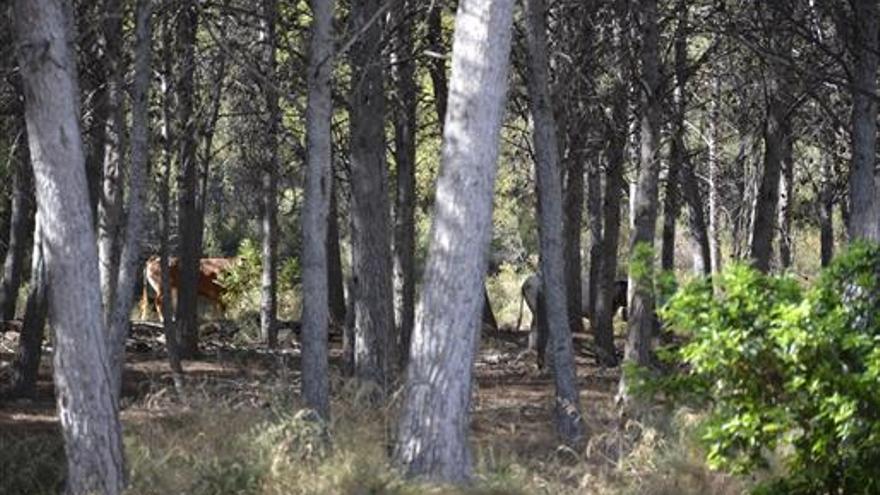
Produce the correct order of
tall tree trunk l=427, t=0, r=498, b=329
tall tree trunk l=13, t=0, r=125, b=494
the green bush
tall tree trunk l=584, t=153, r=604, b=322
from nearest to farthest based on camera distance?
the green bush → tall tree trunk l=13, t=0, r=125, b=494 → tall tree trunk l=427, t=0, r=498, b=329 → tall tree trunk l=584, t=153, r=604, b=322

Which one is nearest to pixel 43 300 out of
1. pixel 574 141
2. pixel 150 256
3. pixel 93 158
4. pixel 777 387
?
pixel 93 158

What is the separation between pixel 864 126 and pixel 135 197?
7.49m

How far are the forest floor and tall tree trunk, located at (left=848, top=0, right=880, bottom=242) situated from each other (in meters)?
3.25

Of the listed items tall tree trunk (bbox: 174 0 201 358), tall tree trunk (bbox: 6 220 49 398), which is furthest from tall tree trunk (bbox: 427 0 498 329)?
tall tree trunk (bbox: 6 220 49 398)

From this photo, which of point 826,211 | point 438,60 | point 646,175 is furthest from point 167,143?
point 826,211

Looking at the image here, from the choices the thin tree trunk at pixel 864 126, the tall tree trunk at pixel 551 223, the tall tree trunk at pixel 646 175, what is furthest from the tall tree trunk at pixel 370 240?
the thin tree trunk at pixel 864 126

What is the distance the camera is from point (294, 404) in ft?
43.8

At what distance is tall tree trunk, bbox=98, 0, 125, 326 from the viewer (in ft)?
48.9

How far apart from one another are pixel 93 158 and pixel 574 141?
7140 mm

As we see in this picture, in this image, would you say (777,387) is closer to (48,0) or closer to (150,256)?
(48,0)

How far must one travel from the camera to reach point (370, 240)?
52.1 feet

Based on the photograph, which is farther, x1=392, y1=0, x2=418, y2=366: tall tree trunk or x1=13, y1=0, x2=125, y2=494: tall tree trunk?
x1=392, y1=0, x2=418, y2=366: tall tree trunk

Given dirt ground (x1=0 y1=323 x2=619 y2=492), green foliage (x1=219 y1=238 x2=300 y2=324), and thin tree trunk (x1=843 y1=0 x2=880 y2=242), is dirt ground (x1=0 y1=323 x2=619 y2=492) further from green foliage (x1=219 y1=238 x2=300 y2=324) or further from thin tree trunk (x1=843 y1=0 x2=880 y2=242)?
green foliage (x1=219 y1=238 x2=300 y2=324)

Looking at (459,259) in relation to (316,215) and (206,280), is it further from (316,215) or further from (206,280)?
(206,280)
